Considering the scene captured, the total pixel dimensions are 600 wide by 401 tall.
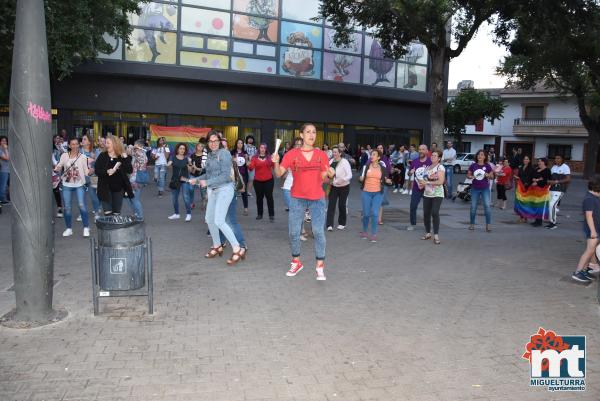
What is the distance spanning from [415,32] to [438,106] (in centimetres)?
248

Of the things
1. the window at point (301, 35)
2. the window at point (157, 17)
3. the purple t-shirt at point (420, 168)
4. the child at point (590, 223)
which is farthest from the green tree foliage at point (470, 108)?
the child at point (590, 223)

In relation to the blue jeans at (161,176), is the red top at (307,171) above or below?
above

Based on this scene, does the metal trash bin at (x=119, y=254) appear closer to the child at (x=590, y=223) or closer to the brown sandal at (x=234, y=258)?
the brown sandal at (x=234, y=258)

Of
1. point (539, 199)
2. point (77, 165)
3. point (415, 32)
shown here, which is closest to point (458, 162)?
point (415, 32)

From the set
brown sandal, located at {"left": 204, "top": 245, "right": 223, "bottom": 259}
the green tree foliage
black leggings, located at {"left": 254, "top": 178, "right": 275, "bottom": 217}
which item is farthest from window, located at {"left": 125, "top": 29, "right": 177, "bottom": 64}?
the green tree foliage

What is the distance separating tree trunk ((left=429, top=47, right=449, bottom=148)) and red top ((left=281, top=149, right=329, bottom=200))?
11430 millimetres

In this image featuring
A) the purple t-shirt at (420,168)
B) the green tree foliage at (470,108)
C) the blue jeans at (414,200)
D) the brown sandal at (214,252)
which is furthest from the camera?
the green tree foliage at (470,108)

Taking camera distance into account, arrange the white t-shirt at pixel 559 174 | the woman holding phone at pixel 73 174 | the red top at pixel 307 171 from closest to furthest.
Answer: the red top at pixel 307 171
the woman holding phone at pixel 73 174
the white t-shirt at pixel 559 174

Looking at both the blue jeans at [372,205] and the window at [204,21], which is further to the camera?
the window at [204,21]

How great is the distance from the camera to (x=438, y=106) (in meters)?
18.1

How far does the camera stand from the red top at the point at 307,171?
6875mm

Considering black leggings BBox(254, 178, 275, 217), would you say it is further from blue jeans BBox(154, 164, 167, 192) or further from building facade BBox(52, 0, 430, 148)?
building facade BBox(52, 0, 430, 148)

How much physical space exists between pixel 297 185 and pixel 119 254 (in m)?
2.48

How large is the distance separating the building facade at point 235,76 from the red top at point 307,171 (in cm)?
1726
